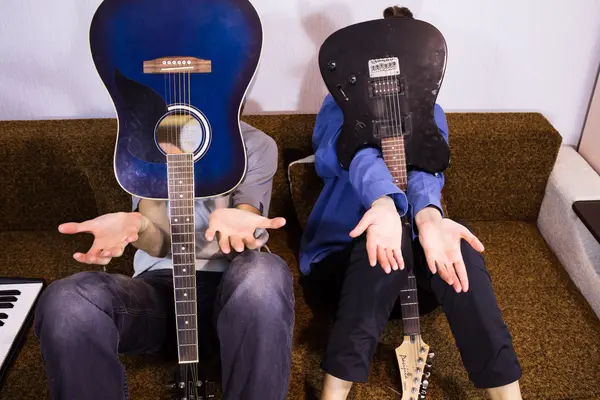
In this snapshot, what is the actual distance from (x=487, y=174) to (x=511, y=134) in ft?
0.44

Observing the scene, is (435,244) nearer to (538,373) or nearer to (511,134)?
(538,373)

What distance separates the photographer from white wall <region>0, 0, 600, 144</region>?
5.53 feet

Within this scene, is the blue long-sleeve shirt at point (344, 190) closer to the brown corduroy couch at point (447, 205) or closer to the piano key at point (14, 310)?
the brown corduroy couch at point (447, 205)

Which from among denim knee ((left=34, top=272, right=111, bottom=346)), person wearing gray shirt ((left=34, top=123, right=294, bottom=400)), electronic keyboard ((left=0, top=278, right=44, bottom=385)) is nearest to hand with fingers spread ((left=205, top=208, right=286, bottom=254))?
person wearing gray shirt ((left=34, top=123, right=294, bottom=400))

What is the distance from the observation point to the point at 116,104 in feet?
4.24

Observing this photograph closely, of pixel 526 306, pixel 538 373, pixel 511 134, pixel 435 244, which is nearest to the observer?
pixel 435 244

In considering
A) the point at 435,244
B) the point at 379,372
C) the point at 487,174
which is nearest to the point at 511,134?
the point at 487,174

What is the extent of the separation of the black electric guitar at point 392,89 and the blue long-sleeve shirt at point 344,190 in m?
0.04

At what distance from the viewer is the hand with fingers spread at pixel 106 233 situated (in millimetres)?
1171

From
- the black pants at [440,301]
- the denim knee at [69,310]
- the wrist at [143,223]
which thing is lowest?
the black pants at [440,301]

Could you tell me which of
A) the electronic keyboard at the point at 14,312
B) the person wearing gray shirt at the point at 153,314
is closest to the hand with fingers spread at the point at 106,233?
the person wearing gray shirt at the point at 153,314

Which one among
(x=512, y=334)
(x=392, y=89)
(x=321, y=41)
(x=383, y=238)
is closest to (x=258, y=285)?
(x=383, y=238)

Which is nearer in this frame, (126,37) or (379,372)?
(126,37)

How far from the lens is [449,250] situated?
1.23 m
